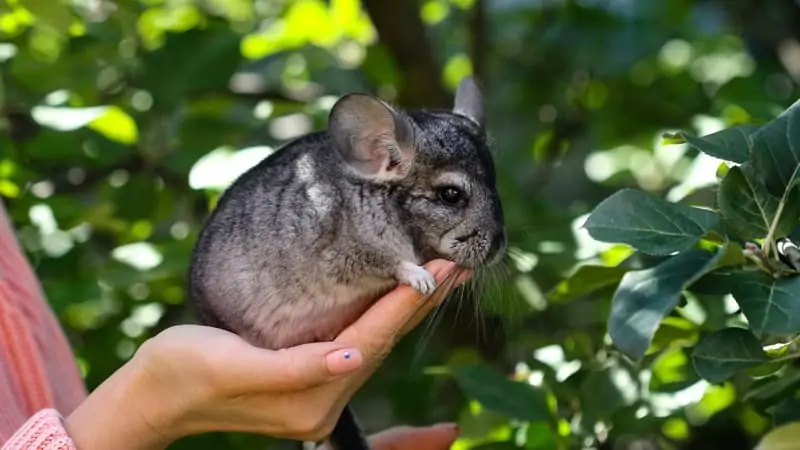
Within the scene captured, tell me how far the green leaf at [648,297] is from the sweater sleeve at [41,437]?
69cm

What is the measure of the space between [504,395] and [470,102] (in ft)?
1.49

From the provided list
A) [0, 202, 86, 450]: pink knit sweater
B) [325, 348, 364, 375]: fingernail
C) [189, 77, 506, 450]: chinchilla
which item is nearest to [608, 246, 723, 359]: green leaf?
[325, 348, 364, 375]: fingernail

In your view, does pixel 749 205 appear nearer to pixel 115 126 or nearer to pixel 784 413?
pixel 784 413

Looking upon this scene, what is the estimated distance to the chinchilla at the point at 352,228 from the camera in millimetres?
1540

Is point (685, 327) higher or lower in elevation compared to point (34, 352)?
lower

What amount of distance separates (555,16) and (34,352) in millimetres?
1605

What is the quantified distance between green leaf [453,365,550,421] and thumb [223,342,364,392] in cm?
32

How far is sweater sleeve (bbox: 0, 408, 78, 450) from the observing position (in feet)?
4.46

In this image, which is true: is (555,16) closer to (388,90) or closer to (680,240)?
(388,90)

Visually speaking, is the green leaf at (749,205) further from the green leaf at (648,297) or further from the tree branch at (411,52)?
the tree branch at (411,52)

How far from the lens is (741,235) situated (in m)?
1.19

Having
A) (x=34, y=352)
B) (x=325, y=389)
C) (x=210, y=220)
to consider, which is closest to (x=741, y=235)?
(x=325, y=389)

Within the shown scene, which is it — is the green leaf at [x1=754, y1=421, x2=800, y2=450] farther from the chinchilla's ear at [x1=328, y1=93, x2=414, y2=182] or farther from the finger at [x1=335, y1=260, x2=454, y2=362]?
the chinchilla's ear at [x1=328, y1=93, x2=414, y2=182]

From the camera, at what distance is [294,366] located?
1251 mm
